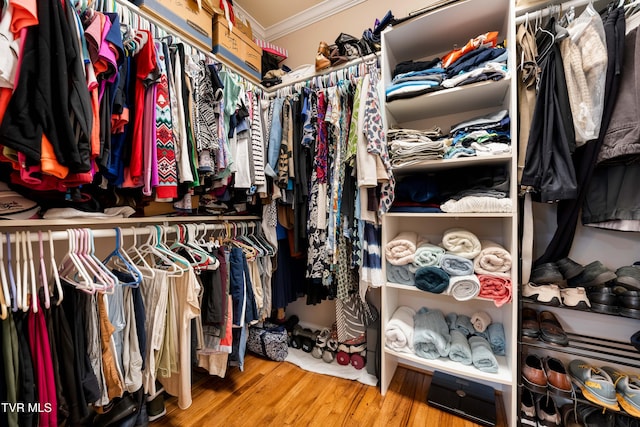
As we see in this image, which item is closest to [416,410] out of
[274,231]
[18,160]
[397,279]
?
[397,279]

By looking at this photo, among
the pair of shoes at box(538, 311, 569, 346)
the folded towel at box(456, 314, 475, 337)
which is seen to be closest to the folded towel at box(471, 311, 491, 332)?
the folded towel at box(456, 314, 475, 337)

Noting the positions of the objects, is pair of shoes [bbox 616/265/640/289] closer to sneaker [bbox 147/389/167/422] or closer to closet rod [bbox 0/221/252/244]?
closet rod [bbox 0/221/252/244]

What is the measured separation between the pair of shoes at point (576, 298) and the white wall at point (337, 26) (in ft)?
6.30

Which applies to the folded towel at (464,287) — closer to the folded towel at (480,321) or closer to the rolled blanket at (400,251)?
the rolled blanket at (400,251)

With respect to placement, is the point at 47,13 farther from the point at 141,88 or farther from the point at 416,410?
the point at 416,410

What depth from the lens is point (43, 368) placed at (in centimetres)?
82

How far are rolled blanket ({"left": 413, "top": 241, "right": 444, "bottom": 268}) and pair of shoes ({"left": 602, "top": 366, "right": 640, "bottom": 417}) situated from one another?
867mm

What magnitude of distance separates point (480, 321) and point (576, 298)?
484 millimetres

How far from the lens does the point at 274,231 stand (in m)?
1.74

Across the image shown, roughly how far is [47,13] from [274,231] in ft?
4.40

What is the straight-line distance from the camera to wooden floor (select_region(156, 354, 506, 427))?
4.13 ft

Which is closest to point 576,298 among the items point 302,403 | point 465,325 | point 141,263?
point 465,325

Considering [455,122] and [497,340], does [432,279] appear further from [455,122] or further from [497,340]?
[455,122]

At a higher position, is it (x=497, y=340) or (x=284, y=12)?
(x=284, y=12)
